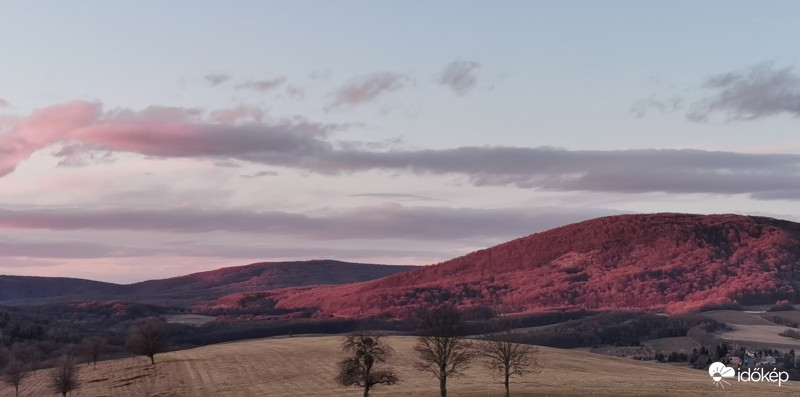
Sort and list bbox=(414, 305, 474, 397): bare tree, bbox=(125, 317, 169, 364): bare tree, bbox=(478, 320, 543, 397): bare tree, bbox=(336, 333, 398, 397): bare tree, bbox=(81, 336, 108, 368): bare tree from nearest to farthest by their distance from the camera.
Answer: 1. bbox=(336, 333, 398, 397): bare tree
2. bbox=(414, 305, 474, 397): bare tree
3. bbox=(478, 320, 543, 397): bare tree
4. bbox=(125, 317, 169, 364): bare tree
5. bbox=(81, 336, 108, 368): bare tree

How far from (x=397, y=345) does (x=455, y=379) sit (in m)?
40.3

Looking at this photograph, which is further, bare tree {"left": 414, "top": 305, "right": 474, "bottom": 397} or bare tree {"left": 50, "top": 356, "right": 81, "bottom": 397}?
bare tree {"left": 50, "top": 356, "right": 81, "bottom": 397}

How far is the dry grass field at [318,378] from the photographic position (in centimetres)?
9000

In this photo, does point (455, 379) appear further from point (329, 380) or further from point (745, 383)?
point (745, 383)

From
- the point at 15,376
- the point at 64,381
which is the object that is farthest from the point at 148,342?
the point at 64,381

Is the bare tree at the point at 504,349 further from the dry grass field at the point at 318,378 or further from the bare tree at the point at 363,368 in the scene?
the bare tree at the point at 363,368

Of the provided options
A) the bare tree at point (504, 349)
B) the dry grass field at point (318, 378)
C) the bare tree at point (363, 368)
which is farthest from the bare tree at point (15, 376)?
the bare tree at point (504, 349)

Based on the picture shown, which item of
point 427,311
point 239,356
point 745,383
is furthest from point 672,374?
point 239,356

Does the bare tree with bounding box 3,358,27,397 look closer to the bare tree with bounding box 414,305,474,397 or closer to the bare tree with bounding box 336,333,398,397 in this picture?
the bare tree with bounding box 336,333,398,397

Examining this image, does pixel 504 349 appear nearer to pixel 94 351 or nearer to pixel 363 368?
pixel 363 368

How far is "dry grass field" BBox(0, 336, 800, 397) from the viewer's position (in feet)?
295

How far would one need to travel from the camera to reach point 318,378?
108m

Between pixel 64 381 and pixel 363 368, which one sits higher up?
pixel 363 368

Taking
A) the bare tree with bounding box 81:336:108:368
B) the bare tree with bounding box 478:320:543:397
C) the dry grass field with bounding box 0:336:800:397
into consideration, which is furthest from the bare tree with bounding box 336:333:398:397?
the bare tree with bounding box 81:336:108:368
